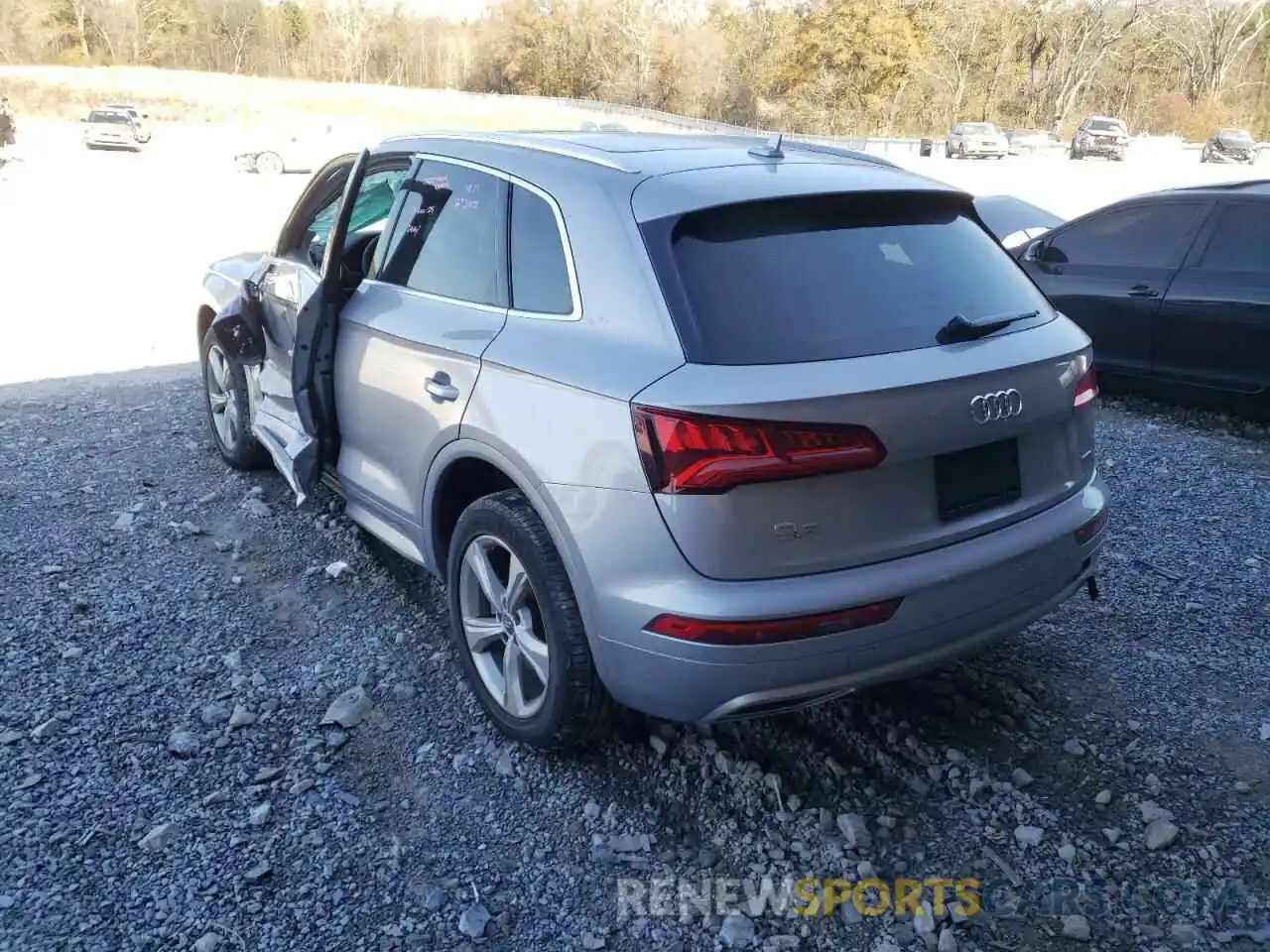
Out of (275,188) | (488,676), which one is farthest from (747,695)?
(275,188)

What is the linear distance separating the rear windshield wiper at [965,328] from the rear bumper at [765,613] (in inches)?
21.9

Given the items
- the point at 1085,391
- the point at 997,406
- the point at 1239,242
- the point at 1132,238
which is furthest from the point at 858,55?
the point at 997,406

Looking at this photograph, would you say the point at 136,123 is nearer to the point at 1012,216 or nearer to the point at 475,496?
the point at 1012,216

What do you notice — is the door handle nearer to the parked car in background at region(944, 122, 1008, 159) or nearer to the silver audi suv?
the silver audi suv

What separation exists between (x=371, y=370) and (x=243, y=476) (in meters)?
2.11

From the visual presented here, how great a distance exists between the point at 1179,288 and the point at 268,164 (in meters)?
27.8

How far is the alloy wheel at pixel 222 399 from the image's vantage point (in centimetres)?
541

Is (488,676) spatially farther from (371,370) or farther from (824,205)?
(824,205)

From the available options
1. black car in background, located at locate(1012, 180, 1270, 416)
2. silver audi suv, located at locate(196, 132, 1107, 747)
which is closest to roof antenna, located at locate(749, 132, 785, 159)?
silver audi suv, located at locate(196, 132, 1107, 747)

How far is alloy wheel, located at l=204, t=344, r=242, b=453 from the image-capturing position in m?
5.41

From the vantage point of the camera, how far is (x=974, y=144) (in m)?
38.4

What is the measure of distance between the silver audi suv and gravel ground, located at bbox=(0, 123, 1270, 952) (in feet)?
1.21

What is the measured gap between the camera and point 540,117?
193 feet

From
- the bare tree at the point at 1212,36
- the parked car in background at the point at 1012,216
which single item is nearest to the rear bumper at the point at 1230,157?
the parked car in background at the point at 1012,216
